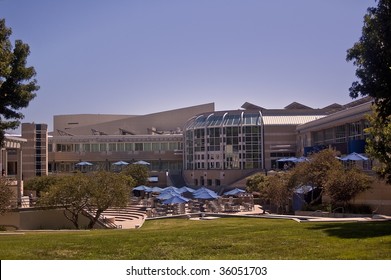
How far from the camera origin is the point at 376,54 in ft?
54.7

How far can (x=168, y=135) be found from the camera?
83.6 metres

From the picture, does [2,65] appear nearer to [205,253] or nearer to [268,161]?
[205,253]

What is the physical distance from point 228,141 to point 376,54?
5224 cm

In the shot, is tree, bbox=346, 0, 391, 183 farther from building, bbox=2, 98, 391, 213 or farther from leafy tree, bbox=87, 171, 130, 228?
building, bbox=2, 98, 391, 213

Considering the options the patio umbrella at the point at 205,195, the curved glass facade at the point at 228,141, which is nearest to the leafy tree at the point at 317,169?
the patio umbrella at the point at 205,195

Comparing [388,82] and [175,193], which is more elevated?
[388,82]

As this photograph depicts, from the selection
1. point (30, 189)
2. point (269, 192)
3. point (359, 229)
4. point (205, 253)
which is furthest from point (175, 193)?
point (205, 253)

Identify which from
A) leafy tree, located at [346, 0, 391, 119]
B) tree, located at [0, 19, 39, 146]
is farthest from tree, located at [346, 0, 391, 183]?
tree, located at [0, 19, 39, 146]

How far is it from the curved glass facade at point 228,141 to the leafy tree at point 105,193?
34.5m

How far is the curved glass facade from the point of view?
67.7m

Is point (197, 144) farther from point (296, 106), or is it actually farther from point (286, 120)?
point (296, 106)

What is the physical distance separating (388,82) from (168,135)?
67782 millimetres

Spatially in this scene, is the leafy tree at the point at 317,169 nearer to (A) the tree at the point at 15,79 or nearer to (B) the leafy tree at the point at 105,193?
(B) the leafy tree at the point at 105,193

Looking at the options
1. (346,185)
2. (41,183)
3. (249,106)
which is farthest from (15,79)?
(249,106)
